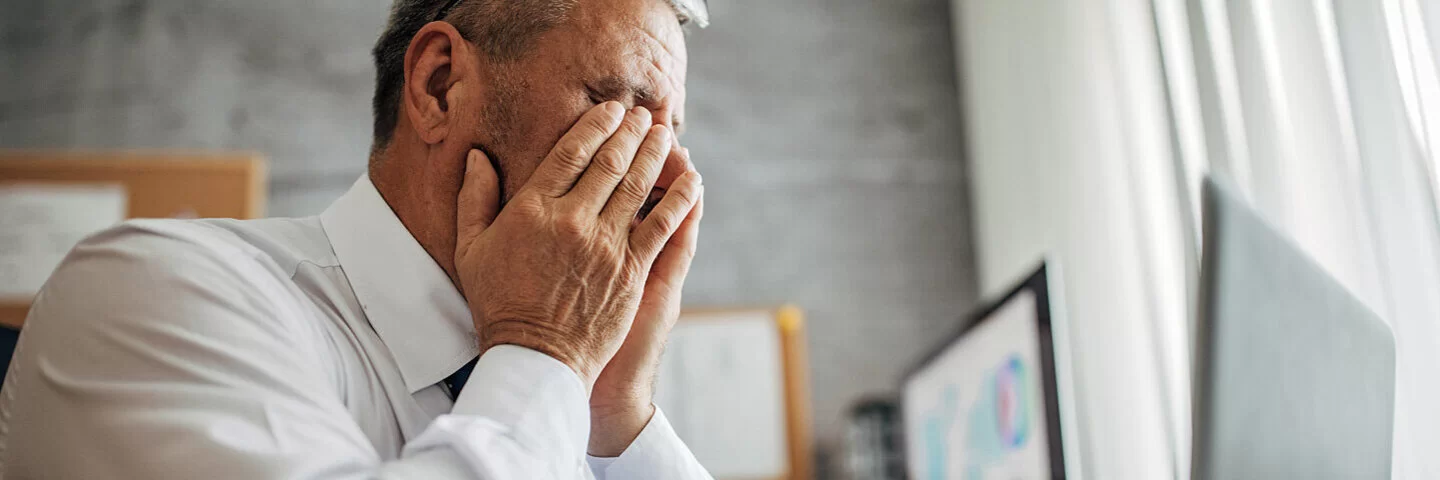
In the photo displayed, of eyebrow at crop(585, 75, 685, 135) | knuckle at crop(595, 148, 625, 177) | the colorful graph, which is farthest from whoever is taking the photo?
the colorful graph

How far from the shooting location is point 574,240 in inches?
33.3

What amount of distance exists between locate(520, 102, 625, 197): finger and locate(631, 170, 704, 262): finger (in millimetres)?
69

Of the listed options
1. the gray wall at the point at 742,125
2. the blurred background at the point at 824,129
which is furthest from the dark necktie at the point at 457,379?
the gray wall at the point at 742,125

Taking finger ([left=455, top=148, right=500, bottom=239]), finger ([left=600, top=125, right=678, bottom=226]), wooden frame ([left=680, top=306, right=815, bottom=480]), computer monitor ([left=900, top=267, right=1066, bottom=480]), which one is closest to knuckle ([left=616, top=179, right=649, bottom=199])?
finger ([left=600, top=125, right=678, bottom=226])

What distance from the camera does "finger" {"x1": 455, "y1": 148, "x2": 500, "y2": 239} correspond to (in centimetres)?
90

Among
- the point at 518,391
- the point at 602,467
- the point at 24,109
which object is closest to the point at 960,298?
the point at 602,467

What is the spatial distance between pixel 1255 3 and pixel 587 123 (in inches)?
33.5

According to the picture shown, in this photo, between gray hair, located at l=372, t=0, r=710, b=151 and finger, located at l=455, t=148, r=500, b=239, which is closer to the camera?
finger, located at l=455, t=148, r=500, b=239

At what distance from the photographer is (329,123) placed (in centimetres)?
260

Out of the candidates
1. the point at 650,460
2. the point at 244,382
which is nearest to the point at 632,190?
the point at 650,460

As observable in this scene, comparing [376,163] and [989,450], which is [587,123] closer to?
[376,163]

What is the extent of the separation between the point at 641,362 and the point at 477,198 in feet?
0.68

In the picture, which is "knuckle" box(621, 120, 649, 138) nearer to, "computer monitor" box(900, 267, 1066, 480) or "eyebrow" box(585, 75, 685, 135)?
"eyebrow" box(585, 75, 685, 135)

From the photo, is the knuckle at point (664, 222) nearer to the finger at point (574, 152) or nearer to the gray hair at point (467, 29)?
the finger at point (574, 152)
